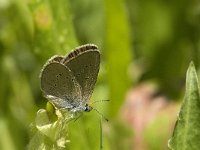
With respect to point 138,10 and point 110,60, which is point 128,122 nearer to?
point 110,60

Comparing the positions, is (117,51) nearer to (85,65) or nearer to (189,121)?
(85,65)

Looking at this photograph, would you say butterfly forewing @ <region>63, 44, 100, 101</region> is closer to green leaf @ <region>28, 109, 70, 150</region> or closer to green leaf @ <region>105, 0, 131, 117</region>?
green leaf @ <region>28, 109, 70, 150</region>

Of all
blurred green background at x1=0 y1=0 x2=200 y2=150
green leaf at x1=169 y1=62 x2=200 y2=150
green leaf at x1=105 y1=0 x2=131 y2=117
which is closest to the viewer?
green leaf at x1=169 y1=62 x2=200 y2=150

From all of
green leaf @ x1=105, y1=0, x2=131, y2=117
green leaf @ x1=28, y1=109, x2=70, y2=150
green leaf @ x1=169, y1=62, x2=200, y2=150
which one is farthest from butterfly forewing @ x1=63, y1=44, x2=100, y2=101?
green leaf @ x1=105, y1=0, x2=131, y2=117

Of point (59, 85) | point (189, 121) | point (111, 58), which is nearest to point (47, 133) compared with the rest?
point (59, 85)

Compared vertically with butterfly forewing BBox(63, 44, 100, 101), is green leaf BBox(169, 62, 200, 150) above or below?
below
